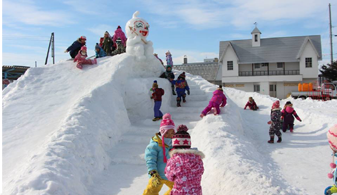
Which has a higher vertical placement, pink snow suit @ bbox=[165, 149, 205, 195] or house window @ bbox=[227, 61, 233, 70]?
house window @ bbox=[227, 61, 233, 70]

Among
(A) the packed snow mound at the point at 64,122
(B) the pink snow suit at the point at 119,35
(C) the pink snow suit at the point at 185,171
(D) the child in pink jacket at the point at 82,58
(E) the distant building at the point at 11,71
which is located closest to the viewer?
(C) the pink snow suit at the point at 185,171

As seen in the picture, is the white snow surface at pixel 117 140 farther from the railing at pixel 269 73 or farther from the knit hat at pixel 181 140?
the railing at pixel 269 73

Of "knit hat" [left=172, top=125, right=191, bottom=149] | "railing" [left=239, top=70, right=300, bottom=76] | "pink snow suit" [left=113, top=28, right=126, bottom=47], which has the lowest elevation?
"knit hat" [left=172, top=125, right=191, bottom=149]

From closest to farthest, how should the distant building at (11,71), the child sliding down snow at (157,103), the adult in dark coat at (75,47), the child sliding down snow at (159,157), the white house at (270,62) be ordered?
the child sliding down snow at (159,157), the child sliding down snow at (157,103), the adult in dark coat at (75,47), the distant building at (11,71), the white house at (270,62)

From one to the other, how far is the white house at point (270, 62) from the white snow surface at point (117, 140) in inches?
799

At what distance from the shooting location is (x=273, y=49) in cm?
3119

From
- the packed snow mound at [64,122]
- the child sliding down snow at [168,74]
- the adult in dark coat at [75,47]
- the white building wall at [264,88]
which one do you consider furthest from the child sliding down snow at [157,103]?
the white building wall at [264,88]

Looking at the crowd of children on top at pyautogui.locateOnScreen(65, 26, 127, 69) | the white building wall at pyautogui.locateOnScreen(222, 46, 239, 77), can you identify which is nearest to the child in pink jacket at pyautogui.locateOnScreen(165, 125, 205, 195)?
the crowd of children on top at pyautogui.locateOnScreen(65, 26, 127, 69)

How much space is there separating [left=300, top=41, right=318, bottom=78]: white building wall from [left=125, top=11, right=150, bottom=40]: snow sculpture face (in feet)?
81.4

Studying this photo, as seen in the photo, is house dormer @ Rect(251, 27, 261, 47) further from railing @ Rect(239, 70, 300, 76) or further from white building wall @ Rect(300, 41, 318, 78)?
white building wall @ Rect(300, 41, 318, 78)

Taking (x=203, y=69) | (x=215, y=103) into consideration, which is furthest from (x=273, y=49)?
(x=215, y=103)

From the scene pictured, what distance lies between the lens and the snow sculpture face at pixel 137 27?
10.4 m

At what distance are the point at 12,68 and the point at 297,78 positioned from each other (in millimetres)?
27561

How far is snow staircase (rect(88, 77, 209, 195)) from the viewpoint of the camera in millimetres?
4867
